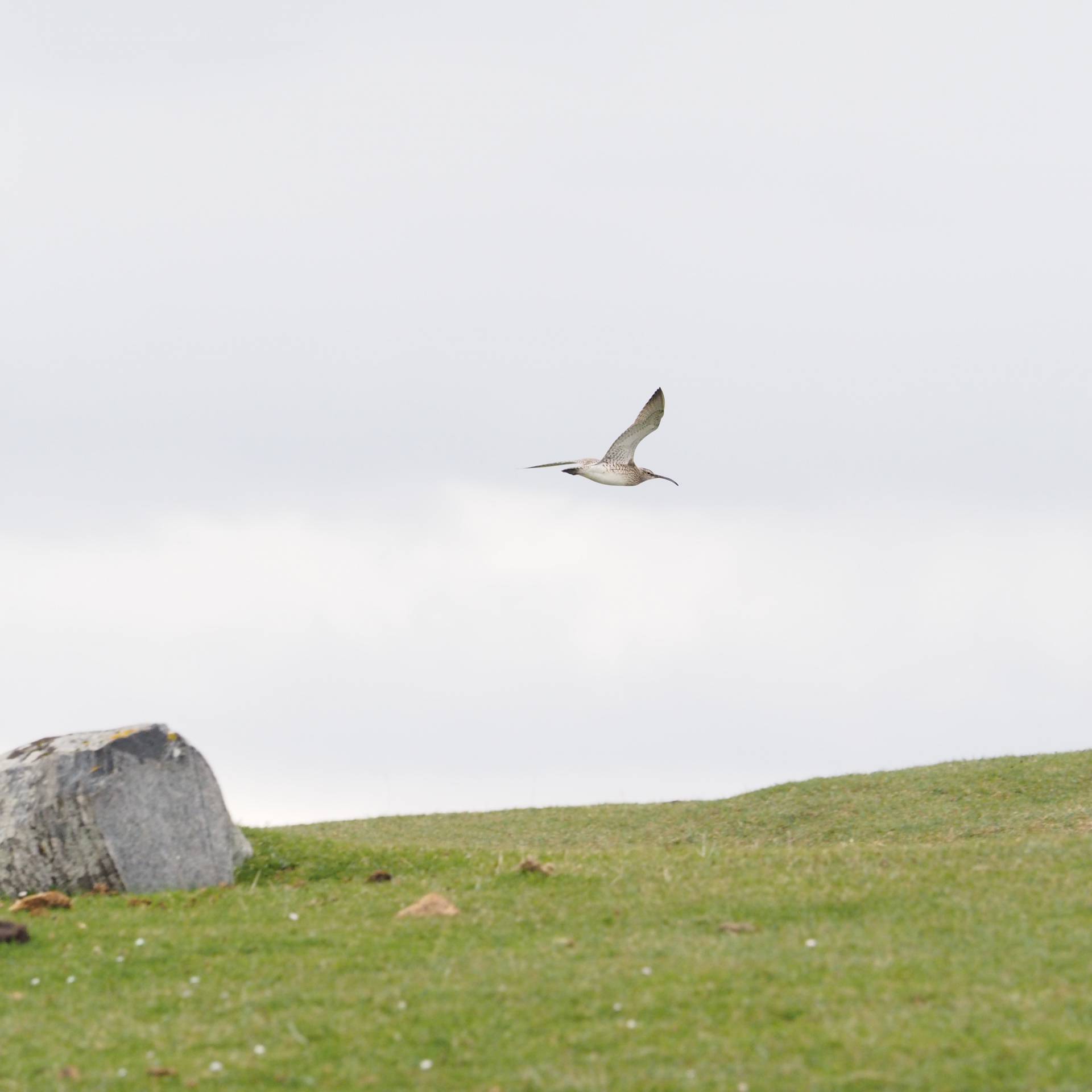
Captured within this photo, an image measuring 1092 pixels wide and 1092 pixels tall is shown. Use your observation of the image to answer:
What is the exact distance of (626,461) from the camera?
84.1 feet

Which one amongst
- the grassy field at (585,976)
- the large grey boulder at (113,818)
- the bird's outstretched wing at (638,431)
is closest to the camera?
the grassy field at (585,976)

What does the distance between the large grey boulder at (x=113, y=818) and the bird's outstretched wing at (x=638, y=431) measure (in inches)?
352

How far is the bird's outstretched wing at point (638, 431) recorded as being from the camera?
24.9 metres

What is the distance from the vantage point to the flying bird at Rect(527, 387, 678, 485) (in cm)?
2495

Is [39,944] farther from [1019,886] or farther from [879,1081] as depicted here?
[1019,886]

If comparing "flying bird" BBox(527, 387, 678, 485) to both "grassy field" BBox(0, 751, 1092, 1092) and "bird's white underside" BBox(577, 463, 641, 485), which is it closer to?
"bird's white underside" BBox(577, 463, 641, 485)

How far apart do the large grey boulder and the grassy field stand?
867 mm

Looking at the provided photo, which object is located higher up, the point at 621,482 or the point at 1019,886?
the point at 621,482

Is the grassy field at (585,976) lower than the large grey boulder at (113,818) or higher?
lower

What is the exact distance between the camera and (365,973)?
14680 millimetres

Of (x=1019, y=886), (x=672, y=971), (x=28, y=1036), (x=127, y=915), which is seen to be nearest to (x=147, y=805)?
(x=127, y=915)

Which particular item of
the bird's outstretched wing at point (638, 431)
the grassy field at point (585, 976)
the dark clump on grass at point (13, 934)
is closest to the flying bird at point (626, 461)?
the bird's outstretched wing at point (638, 431)

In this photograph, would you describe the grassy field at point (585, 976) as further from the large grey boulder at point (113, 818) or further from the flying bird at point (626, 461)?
the flying bird at point (626, 461)

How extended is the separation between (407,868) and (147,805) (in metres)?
3.83
